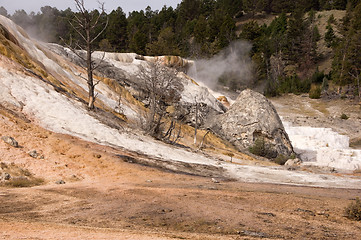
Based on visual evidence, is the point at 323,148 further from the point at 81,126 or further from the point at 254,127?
the point at 81,126

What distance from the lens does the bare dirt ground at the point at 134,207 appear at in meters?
4.70

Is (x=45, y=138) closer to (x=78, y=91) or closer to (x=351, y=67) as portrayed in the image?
(x=78, y=91)

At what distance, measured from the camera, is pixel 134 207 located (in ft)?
20.5

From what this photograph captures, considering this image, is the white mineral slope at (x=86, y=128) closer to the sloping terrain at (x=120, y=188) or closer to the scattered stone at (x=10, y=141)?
the sloping terrain at (x=120, y=188)

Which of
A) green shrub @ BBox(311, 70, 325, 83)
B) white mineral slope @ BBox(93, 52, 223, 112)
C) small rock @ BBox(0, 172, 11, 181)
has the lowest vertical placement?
small rock @ BBox(0, 172, 11, 181)

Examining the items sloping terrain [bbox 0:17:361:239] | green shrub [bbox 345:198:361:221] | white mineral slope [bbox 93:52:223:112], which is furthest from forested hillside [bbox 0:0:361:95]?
green shrub [bbox 345:198:361:221]

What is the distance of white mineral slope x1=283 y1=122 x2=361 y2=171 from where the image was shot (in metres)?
22.2

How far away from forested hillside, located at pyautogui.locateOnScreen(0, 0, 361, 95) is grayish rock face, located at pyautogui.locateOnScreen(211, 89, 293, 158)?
998 inches

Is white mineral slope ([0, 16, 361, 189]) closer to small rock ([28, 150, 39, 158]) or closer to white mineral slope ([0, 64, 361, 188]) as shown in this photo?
white mineral slope ([0, 64, 361, 188])

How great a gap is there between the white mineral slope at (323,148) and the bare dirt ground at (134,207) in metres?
13.3

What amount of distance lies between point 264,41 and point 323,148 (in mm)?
38487

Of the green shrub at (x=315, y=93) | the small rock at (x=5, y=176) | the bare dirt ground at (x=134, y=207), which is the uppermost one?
the green shrub at (x=315, y=93)

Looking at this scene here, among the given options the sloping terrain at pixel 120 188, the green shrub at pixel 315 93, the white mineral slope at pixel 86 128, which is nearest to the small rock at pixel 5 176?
the sloping terrain at pixel 120 188

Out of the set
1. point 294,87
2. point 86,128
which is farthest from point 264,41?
point 86,128
